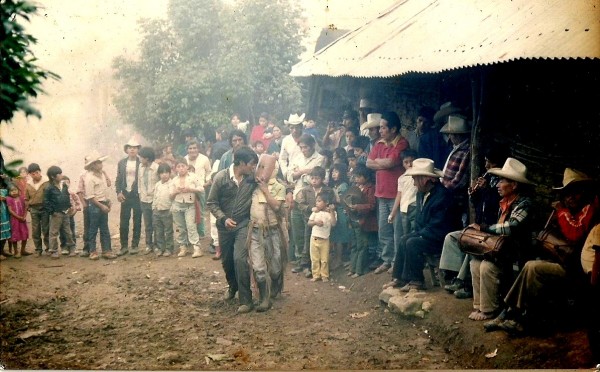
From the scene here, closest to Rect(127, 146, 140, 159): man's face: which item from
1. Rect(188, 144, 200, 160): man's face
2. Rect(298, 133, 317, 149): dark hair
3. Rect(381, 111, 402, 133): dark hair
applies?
Rect(188, 144, 200, 160): man's face

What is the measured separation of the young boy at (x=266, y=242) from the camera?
6.11 m

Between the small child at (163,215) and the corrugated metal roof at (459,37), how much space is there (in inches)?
84.6

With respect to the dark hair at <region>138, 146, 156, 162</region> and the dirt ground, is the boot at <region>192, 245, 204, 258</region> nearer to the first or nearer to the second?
the dirt ground

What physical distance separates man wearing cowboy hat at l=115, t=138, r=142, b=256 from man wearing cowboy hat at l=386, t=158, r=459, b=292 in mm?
3306

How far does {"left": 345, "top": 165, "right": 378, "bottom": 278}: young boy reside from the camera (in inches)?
263

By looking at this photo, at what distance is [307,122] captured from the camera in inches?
316

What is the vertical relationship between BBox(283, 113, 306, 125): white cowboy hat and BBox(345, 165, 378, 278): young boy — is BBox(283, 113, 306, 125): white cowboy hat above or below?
above

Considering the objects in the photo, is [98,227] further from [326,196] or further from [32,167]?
[326,196]

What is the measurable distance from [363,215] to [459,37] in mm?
2273

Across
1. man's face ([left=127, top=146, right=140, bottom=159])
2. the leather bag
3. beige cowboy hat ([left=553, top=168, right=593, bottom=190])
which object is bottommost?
the leather bag

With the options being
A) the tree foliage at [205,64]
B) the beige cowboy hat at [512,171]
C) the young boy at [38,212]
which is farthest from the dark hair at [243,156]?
the beige cowboy hat at [512,171]

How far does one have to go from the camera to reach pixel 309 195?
7012mm

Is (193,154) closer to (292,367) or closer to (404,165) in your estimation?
(404,165)

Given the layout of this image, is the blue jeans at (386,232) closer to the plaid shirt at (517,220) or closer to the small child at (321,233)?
the small child at (321,233)
